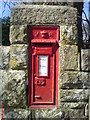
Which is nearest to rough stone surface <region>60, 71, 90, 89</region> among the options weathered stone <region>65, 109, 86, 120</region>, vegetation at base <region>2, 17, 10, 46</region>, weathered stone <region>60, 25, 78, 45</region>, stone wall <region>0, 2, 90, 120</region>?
stone wall <region>0, 2, 90, 120</region>

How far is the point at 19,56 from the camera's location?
4543mm

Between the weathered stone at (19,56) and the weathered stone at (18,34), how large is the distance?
10cm

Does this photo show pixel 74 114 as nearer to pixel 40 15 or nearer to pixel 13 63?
pixel 13 63

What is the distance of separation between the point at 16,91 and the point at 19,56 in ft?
2.37

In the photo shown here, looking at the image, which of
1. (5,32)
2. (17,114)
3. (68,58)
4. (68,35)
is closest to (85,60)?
(68,58)

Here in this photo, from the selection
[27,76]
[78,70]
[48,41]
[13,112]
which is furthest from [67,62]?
[13,112]

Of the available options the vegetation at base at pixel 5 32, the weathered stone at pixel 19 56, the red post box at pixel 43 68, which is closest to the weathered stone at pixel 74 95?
the red post box at pixel 43 68

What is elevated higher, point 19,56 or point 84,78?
point 19,56

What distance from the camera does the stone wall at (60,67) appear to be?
4.53 meters

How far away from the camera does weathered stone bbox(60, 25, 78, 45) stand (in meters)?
4.57

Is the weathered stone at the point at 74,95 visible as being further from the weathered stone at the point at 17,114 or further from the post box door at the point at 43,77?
the weathered stone at the point at 17,114

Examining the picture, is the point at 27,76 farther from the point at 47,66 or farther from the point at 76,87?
the point at 76,87

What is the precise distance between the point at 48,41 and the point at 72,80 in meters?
0.95

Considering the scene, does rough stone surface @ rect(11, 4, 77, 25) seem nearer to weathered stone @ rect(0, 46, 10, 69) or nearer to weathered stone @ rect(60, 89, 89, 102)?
weathered stone @ rect(0, 46, 10, 69)
